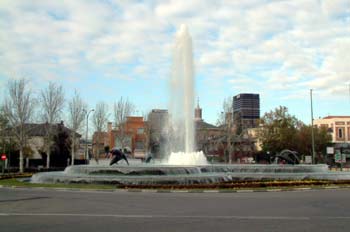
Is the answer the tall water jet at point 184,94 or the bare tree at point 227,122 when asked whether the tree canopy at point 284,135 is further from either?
the tall water jet at point 184,94

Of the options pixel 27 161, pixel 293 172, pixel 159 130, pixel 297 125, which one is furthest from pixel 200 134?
pixel 293 172

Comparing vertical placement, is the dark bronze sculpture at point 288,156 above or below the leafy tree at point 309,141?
below

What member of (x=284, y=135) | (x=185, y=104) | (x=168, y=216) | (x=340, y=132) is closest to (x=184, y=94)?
(x=185, y=104)

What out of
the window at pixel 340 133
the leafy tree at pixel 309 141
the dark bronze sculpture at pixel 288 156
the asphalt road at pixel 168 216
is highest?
the window at pixel 340 133

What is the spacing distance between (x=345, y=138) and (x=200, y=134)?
55.4m

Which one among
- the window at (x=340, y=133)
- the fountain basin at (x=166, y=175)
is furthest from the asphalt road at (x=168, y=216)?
the window at (x=340, y=133)

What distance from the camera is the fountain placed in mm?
26344

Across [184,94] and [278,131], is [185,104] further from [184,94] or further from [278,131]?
[278,131]

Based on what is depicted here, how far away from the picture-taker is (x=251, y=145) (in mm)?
89688

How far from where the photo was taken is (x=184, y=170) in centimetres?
2819

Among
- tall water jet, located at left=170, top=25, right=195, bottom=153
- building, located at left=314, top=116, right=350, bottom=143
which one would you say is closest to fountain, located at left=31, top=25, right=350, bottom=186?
tall water jet, located at left=170, top=25, right=195, bottom=153

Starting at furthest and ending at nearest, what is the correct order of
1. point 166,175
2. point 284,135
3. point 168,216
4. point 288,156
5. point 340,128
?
1. point 340,128
2. point 284,135
3. point 288,156
4. point 166,175
5. point 168,216

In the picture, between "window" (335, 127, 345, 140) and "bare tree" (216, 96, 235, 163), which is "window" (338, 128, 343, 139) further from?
"bare tree" (216, 96, 235, 163)

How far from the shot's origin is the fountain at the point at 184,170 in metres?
26.3
